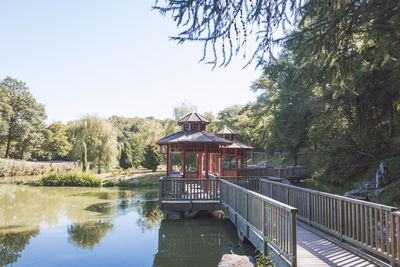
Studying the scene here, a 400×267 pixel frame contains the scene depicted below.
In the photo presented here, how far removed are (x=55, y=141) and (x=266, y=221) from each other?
43745mm

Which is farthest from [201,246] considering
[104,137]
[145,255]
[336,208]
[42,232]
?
[104,137]

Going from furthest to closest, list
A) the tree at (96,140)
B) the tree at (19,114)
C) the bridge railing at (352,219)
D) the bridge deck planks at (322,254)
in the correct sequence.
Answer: the tree at (19,114) → the tree at (96,140) → the bridge deck planks at (322,254) → the bridge railing at (352,219)

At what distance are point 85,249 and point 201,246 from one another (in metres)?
3.31

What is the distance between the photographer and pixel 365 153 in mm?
16516

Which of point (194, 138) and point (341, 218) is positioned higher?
point (194, 138)

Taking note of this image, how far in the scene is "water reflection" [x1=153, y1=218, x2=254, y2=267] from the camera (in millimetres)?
6703

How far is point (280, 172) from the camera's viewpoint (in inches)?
844

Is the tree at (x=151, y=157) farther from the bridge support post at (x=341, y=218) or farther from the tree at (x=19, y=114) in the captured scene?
the bridge support post at (x=341, y=218)

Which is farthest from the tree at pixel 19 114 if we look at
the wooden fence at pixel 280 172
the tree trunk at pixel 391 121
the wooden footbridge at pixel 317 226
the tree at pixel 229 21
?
the tree trunk at pixel 391 121

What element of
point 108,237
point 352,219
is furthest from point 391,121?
point 108,237

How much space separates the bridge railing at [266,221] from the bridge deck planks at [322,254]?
34 centimetres

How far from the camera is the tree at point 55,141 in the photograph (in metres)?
41.1

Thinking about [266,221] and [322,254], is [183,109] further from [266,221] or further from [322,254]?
[322,254]

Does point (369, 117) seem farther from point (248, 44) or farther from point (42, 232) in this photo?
point (42, 232)
